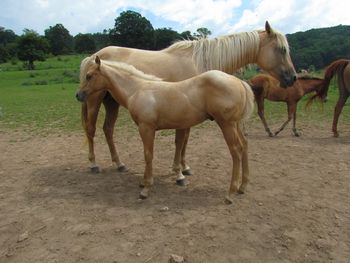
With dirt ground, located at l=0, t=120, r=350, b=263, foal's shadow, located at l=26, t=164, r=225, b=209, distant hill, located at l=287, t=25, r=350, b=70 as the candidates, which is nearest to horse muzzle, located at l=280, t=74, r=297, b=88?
dirt ground, located at l=0, t=120, r=350, b=263

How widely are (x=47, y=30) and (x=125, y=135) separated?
236 feet

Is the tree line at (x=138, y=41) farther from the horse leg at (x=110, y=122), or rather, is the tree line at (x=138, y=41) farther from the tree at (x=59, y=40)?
the horse leg at (x=110, y=122)

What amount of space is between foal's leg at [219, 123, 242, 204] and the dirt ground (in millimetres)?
193

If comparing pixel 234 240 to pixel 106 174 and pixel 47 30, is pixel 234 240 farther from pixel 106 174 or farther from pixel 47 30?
pixel 47 30

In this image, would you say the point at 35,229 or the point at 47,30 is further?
the point at 47,30

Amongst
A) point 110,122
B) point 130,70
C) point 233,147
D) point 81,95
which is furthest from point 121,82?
point 233,147

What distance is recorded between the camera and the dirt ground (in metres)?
3.11

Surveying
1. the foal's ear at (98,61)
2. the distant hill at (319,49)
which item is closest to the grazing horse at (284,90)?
the foal's ear at (98,61)

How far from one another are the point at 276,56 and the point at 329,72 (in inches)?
173

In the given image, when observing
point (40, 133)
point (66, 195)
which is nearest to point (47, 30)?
point (40, 133)

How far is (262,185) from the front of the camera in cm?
470

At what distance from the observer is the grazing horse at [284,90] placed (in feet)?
28.2

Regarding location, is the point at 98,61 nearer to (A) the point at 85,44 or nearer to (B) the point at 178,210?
(B) the point at 178,210

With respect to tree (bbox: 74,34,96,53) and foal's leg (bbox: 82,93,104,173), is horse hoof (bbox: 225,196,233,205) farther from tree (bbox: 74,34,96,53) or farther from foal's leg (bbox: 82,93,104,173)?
tree (bbox: 74,34,96,53)
